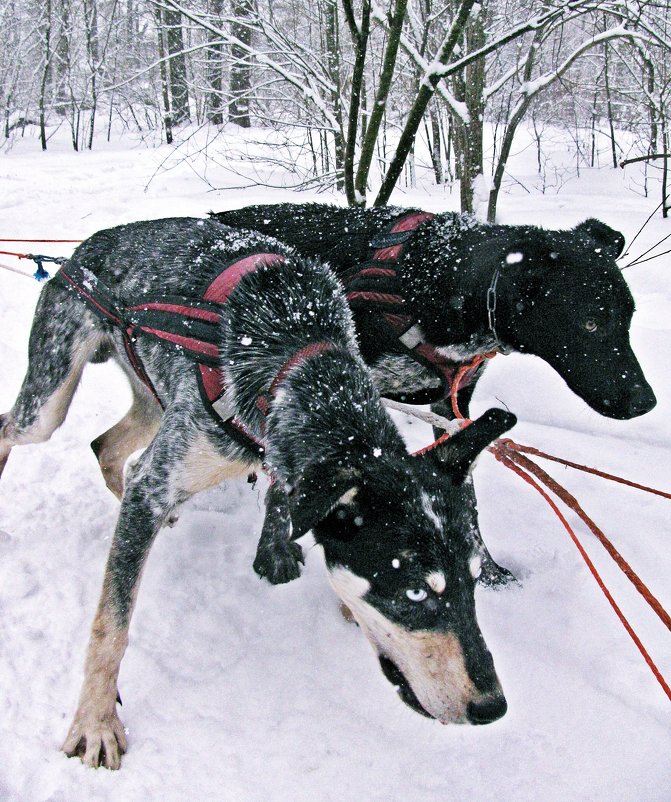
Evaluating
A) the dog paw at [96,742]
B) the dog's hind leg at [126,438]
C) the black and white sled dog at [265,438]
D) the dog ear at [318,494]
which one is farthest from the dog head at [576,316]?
the dog paw at [96,742]

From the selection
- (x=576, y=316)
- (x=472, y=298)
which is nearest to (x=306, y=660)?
(x=472, y=298)

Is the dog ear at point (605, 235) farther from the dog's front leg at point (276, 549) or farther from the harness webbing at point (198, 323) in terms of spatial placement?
the dog's front leg at point (276, 549)

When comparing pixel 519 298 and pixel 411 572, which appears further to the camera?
pixel 519 298

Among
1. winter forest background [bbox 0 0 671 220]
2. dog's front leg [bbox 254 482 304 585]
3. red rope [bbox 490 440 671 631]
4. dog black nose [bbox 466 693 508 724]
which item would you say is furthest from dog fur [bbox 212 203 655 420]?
winter forest background [bbox 0 0 671 220]

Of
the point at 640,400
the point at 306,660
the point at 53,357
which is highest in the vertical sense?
the point at 53,357

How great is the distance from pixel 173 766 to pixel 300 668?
0.60 m

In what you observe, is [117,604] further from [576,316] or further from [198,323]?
[576,316]

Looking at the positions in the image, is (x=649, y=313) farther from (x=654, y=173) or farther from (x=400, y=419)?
(x=654, y=173)

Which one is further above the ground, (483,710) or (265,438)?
(265,438)

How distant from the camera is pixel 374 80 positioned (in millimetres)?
12938

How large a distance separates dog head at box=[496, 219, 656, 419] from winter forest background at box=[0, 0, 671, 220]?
2309 mm

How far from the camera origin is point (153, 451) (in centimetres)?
249

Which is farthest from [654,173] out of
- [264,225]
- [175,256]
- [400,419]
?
[175,256]

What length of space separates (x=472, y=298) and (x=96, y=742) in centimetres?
227
